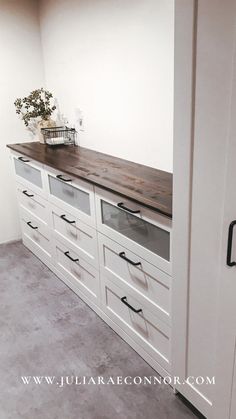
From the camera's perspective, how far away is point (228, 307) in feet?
4.18

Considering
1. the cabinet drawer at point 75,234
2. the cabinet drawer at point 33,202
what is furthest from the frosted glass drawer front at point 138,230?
the cabinet drawer at point 33,202

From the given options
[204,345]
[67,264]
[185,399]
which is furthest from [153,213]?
[67,264]

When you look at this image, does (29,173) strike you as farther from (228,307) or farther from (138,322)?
(228,307)

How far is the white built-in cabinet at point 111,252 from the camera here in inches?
66.9

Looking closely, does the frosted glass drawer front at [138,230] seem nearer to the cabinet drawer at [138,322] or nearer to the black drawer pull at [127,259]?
the black drawer pull at [127,259]

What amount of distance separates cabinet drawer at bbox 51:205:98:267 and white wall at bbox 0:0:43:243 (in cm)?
102

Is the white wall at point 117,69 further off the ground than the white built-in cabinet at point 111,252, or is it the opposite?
the white wall at point 117,69

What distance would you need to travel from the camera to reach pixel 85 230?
7.43 feet

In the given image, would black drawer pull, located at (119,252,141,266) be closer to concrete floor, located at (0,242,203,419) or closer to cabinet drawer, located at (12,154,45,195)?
concrete floor, located at (0,242,203,419)

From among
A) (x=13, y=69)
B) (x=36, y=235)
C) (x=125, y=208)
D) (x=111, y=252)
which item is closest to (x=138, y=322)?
(x=111, y=252)

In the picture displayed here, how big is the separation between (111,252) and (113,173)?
0.49 meters

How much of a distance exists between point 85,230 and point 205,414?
3.94 ft

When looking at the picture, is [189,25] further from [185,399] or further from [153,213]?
[185,399]

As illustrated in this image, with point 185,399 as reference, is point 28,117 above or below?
above
